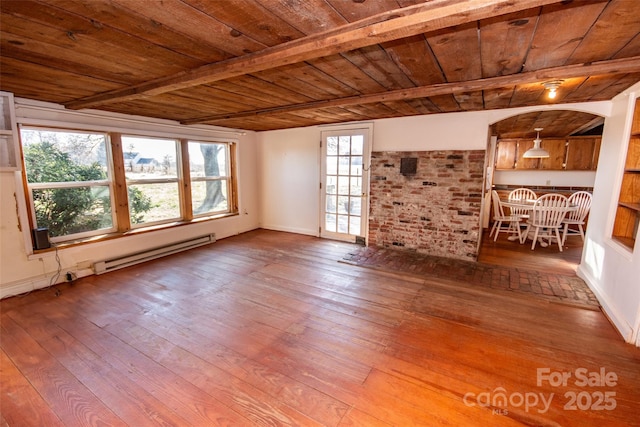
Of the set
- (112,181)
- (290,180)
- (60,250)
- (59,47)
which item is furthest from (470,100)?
(60,250)

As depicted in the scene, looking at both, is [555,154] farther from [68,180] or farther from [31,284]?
[31,284]

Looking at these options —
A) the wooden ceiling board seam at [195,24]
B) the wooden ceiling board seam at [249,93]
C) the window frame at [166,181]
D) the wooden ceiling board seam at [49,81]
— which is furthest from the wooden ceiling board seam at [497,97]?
the window frame at [166,181]

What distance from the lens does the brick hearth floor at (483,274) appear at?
312 centimetres

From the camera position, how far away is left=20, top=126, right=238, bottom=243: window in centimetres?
330

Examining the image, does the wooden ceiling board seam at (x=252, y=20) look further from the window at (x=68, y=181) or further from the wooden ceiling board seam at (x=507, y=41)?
the window at (x=68, y=181)

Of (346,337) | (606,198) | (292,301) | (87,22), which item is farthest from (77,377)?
(606,198)

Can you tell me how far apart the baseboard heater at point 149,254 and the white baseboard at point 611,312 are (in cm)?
527

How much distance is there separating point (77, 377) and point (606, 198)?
503 centimetres

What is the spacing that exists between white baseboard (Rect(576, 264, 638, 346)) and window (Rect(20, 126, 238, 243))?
215 inches

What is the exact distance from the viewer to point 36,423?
1581 millimetres

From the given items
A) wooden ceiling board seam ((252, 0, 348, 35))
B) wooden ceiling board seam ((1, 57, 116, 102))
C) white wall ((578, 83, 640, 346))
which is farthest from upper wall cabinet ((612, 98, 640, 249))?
Result: wooden ceiling board seam ((1, 57, 116, 102))

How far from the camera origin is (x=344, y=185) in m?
5.14

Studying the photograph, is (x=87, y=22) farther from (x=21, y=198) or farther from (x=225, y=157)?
(x=225, y=157)

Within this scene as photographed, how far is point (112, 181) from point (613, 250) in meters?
5.85
